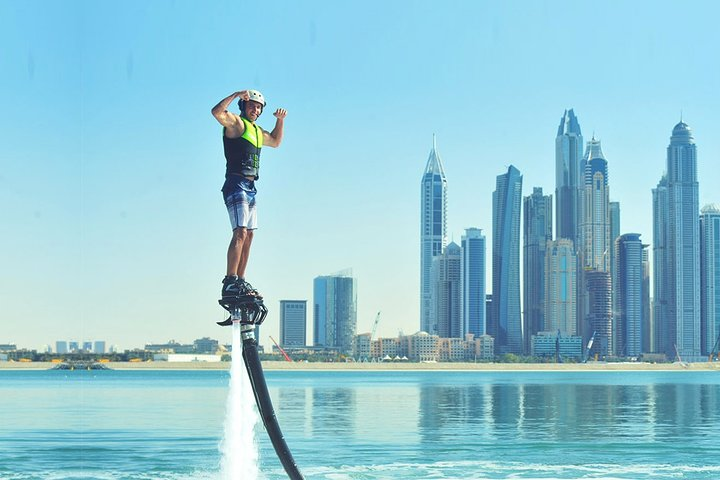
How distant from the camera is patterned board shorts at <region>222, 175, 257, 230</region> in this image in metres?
16.0

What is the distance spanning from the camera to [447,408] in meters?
77.4

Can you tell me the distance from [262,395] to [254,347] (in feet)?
2.21

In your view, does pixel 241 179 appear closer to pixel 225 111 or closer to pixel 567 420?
pixel 225 111

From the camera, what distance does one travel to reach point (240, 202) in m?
16.0

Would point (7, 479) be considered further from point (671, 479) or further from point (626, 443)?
point (626, 443)

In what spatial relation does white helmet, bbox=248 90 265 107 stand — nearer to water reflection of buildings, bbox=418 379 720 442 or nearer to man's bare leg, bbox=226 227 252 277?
man's bare leg, bbox=226 227 252 277

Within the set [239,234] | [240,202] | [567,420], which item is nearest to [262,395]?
[239,234]

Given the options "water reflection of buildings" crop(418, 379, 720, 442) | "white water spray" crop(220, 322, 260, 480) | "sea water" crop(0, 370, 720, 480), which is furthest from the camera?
"water reflection of buildings" crop(418, 379, 720, 442)


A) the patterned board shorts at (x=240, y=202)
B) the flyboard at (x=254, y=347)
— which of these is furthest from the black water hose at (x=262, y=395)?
the patterned board shorts at (x=240, y=202)

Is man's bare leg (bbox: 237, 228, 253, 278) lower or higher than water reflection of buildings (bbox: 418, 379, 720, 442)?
higher

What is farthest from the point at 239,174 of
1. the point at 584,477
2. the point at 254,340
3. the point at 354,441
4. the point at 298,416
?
the point at 298,416

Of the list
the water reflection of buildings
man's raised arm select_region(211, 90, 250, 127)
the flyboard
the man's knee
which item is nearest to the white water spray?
the flyboard

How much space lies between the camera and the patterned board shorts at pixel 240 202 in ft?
52.4

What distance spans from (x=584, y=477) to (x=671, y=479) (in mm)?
2484
